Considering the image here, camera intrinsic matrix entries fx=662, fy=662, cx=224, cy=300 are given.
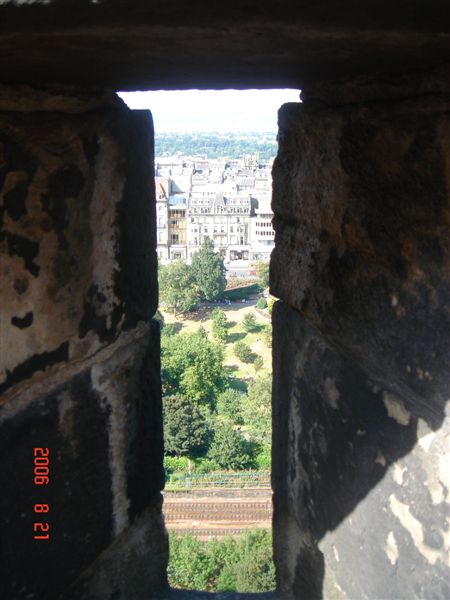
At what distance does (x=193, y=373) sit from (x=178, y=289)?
7644 mm

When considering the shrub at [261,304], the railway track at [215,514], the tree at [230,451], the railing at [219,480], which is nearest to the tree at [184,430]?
the tree at [230,451]

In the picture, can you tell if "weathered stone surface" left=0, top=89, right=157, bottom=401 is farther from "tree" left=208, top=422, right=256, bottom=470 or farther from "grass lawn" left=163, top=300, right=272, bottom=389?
"grass lawn" left=163, top=300, right=272, bottom=389

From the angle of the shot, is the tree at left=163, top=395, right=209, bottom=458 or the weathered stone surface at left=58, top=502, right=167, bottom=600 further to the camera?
the tree at left=163, top=395, right=209, bottom=458

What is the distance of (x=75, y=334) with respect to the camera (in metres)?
0.72

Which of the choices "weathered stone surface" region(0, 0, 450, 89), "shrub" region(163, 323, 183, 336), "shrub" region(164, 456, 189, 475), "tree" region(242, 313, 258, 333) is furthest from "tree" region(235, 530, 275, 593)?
"tree" region(242, 313, 258, 333)

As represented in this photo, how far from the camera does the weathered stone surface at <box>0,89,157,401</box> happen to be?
64 centimetres

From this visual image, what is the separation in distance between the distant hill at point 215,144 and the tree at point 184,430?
57.7m

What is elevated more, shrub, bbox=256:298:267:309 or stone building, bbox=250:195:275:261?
stone building, bbox=250:195:275:261

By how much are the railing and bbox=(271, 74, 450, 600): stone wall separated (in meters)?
10.7

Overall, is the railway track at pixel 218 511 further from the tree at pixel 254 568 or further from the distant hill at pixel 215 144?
the distant hill at pixel 215 144

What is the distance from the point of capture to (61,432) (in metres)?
0.71

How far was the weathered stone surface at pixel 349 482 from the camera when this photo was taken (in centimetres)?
60

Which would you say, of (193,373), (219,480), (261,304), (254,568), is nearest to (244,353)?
(193,373)

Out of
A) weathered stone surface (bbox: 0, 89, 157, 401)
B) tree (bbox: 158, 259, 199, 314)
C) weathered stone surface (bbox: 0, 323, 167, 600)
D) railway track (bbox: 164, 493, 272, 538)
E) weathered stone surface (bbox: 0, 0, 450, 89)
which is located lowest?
railway track (bbox: 164, 493, 272, 538)
